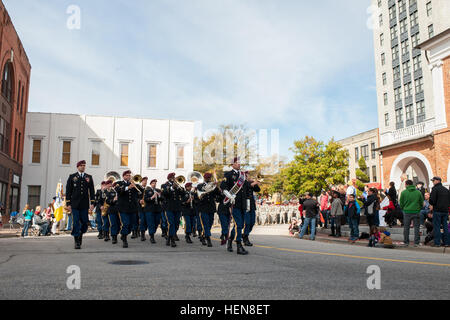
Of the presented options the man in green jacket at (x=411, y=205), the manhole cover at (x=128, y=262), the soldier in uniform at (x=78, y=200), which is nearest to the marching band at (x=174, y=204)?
the soldier in uniform at (x=78, y=200)

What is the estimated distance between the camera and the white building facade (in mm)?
36719

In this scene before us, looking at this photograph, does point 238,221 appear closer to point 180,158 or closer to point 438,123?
point 438,123

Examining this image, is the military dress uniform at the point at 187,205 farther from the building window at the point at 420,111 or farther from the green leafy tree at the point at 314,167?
the building window at the point at 420,111

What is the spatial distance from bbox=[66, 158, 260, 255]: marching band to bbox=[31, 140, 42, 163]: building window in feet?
80.9

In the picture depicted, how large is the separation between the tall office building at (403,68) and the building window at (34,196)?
29.4 meters

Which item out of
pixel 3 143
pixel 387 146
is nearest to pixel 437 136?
pixel 387 146

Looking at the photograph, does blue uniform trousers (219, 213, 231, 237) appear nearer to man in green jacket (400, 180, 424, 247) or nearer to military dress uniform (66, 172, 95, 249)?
military dress uniform (66, 172, 95, 249)

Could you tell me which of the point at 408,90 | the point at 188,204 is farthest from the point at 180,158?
the point at 408,90

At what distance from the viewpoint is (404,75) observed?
48562mm

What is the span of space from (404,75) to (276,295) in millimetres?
49649

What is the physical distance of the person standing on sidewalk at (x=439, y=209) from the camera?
485 inches

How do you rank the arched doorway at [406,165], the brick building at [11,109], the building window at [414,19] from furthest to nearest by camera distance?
the building window at [414,19]
the arched doorway at [406,165]
the brick building at [11,109]

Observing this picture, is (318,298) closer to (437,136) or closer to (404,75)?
(437,136)

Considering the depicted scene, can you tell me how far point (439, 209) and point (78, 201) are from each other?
1045 cm
